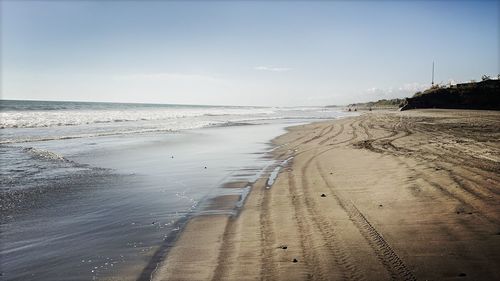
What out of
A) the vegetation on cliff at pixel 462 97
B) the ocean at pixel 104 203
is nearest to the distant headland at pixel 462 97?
the vegetation on cliff at pixel 462 97

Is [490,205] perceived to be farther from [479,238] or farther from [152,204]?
[152,204]

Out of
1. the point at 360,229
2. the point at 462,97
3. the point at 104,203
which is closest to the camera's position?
the point at 360,229

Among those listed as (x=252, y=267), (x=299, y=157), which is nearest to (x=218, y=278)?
(x=252, y=267)

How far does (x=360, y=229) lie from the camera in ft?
16.8

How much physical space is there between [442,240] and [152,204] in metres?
5.17

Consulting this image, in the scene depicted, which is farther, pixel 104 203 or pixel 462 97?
pixel 462 97

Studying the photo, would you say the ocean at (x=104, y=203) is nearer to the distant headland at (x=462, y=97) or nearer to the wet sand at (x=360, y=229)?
the wet sand at (x=360, y=229)

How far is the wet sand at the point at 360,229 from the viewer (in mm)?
3986

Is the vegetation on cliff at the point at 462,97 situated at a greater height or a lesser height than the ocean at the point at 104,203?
greater

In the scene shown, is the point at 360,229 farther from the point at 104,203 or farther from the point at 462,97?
the point at 462,97

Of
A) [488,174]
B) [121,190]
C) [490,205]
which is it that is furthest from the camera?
[121,190]

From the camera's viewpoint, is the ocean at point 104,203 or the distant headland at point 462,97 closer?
the ocean at point 104,203

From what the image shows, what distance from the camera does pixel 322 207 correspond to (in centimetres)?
631

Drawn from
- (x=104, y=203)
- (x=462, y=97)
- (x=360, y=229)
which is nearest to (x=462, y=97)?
(x=462, y=97)
